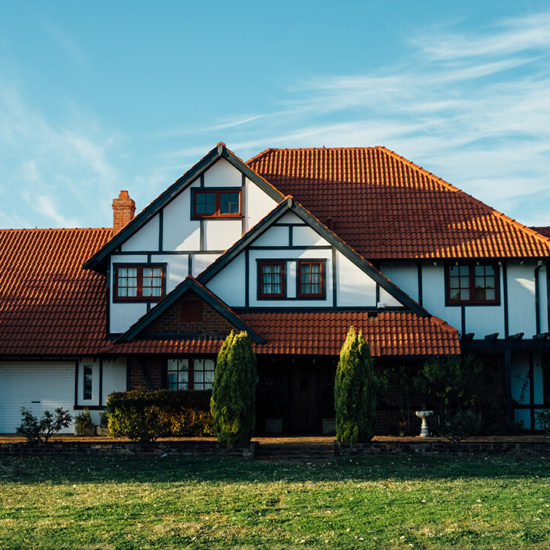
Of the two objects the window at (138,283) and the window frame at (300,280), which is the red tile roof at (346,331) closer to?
the window frame at (300,280)

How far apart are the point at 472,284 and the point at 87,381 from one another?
1270 cm

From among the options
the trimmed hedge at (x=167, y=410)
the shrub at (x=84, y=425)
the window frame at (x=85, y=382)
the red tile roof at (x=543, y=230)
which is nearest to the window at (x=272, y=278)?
the trimmed hedge at (x=167, y=410)

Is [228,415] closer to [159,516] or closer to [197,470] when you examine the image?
[197,470]

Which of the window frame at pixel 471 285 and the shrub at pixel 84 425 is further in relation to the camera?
the window frame at pixel 471 285

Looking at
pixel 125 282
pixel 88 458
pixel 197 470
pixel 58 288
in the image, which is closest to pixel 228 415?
pixel 197 470

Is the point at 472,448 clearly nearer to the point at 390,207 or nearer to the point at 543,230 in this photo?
the point at 390,207

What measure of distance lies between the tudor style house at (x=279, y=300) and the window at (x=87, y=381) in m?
0.05

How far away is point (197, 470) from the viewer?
1585 centimetres

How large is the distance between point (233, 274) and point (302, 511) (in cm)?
1183

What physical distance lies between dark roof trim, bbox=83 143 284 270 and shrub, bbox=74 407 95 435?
4.69 m

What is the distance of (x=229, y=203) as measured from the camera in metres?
23.8

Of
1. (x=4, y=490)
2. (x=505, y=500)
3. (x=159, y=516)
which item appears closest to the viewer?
(x=159, y=516)

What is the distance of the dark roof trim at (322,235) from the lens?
72.9ft

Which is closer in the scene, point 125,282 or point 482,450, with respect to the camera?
point 482,450
